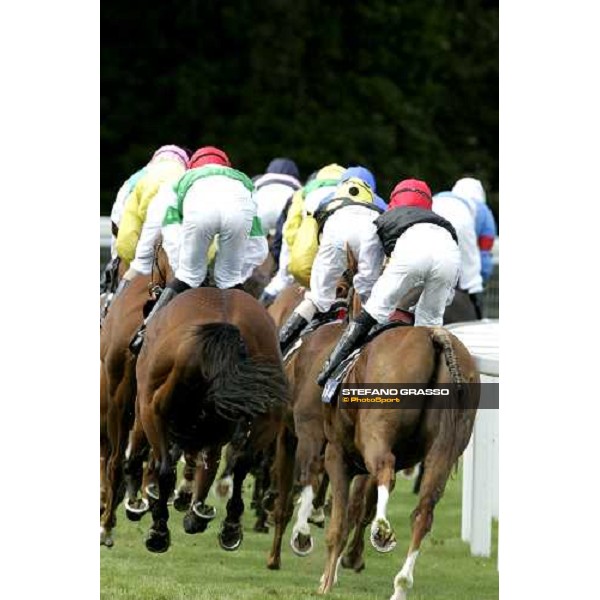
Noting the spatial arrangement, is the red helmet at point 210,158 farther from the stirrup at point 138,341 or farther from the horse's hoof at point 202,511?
the horse's hoof at point 202,511

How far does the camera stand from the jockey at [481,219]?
1591 centimetres

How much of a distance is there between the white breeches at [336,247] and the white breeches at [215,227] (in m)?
0.58

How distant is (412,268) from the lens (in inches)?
408

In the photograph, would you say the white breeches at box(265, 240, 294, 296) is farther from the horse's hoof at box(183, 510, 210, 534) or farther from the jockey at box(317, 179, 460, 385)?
the horse's hoof at box(183, 510, 210, 534)

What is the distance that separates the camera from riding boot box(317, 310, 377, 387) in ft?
34.6

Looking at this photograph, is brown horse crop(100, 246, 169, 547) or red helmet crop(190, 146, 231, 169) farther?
brown horse crop(100, 246, 169, 547)

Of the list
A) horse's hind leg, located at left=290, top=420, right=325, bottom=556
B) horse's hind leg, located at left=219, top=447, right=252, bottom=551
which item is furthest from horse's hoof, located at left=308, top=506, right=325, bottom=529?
horse's hind leg, located at left=219, top=447, right=252, bottom=551

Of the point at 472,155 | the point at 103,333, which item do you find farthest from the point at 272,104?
the point at 103,333

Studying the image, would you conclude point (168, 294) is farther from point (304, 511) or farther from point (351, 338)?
point (304, 511)

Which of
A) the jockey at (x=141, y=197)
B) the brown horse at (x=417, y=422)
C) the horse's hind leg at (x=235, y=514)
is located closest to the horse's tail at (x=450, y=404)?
the brown horse at (x=417, y=422)

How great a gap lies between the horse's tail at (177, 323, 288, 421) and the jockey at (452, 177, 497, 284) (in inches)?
226
